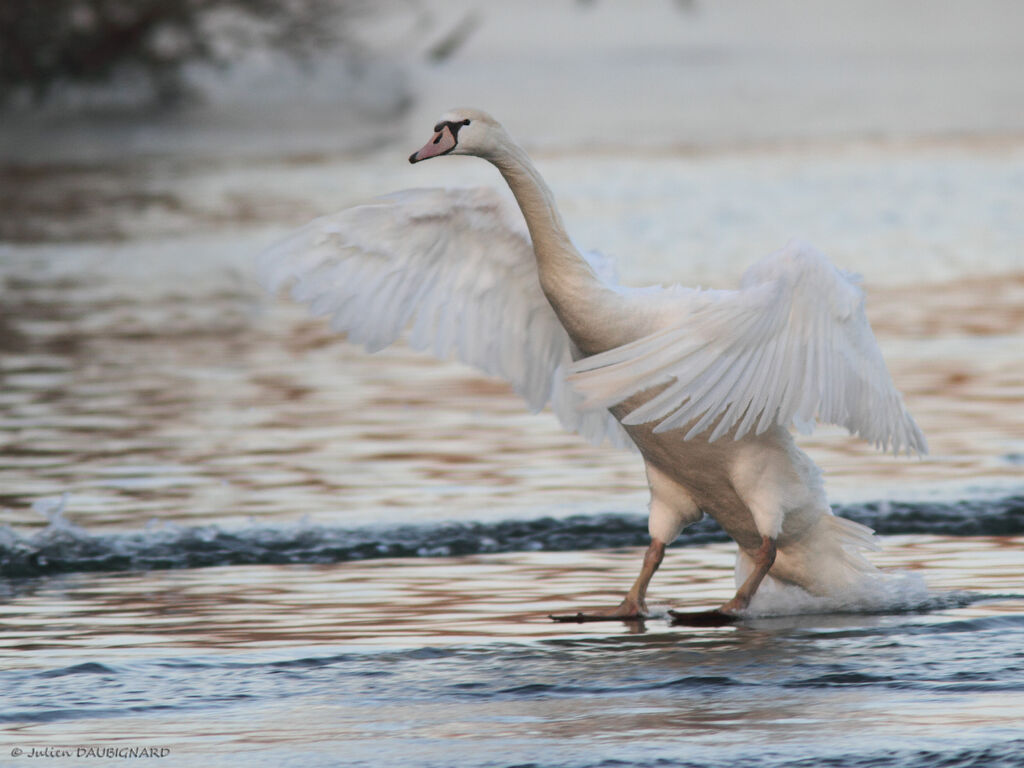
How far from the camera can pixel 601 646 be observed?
805 centimetres

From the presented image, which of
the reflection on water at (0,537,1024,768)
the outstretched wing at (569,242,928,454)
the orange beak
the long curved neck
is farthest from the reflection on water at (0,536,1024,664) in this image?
the orange beak

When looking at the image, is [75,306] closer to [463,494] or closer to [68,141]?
[463,494]

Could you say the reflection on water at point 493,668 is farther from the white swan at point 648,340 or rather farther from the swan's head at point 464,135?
the swan's head at point 464,135

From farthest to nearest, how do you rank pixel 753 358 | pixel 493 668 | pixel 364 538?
1. pixel 364 538
2. pixel 753 358
3. pixel 493 668

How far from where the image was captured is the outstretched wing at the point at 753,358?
7805mm

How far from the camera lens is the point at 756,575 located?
839cm

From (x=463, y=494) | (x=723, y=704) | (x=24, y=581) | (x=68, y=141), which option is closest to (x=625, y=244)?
(x=463, y=494)

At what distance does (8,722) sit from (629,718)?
6.96 ft

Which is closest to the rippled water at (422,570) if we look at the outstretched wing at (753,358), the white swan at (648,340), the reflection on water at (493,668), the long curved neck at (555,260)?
the reflection on water at (493,668)

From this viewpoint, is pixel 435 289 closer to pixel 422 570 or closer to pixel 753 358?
pixel 422 570

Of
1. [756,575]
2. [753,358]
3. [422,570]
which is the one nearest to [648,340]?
[753,358]

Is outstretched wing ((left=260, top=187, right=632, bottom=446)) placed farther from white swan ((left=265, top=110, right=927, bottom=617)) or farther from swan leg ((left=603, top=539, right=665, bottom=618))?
swan leg ((left=603, top=539, right=665, bottom=618))

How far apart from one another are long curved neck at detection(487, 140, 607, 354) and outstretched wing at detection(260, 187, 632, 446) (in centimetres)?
62

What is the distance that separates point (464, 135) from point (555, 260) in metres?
0.63
